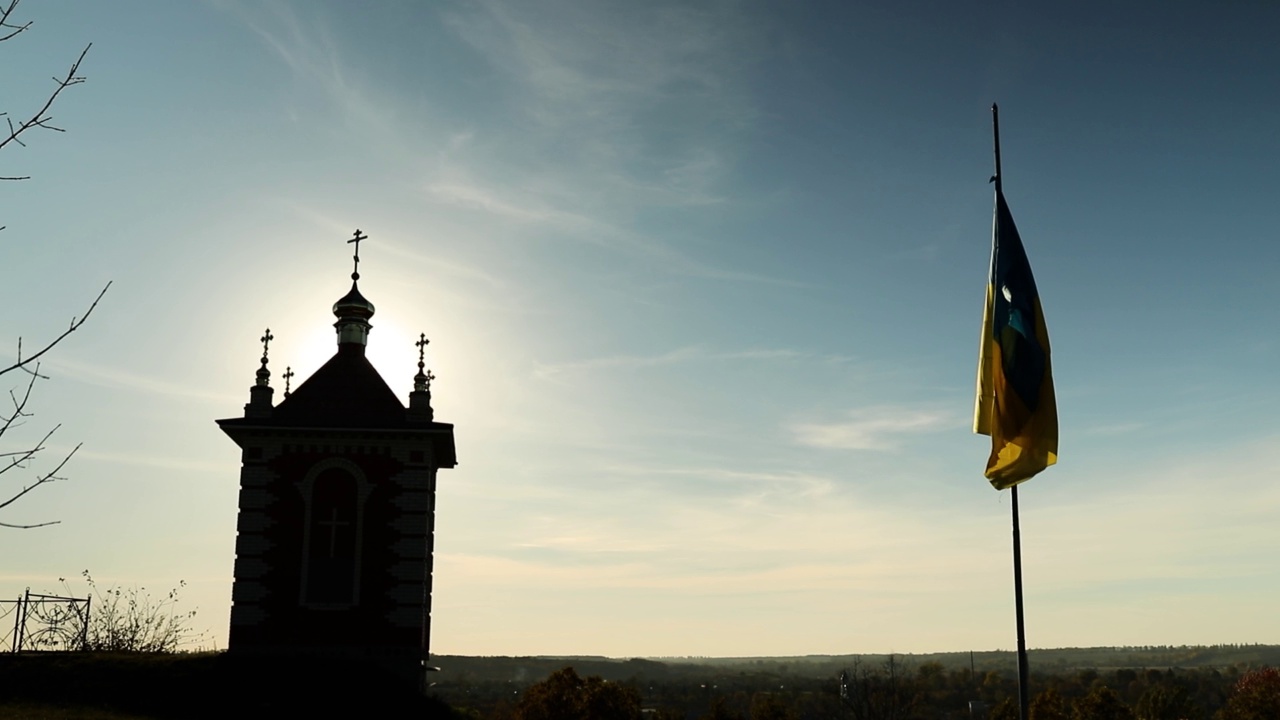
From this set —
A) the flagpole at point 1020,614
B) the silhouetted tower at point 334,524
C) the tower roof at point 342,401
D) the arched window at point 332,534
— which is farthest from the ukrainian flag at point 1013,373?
the arched window at point 332,534

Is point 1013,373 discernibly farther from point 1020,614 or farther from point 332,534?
point 332,534

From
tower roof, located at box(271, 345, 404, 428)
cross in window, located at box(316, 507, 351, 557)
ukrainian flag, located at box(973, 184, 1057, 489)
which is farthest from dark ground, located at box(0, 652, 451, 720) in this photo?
ukrainian flag, located at box(973, 184, 1057, 489)

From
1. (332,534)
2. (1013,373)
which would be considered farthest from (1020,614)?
(332,534)

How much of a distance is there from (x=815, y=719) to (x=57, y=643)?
122685 mm

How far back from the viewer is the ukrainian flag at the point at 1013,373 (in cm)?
1781

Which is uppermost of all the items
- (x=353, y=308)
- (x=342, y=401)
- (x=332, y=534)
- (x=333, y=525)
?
(x=353, y=308)

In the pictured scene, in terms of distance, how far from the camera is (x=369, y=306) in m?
31.5

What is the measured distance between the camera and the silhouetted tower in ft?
88.3

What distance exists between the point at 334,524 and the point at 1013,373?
17.7 meters

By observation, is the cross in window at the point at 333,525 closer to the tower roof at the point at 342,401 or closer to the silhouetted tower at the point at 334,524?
the silhouetted tower at the point at 334,524

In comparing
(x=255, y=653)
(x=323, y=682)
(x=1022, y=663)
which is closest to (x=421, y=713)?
(x=323, y=682)

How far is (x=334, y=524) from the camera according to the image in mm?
27828

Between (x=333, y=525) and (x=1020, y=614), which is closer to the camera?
(x=1020, y=614)

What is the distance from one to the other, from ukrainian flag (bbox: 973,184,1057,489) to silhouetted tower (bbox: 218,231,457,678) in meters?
14.8
